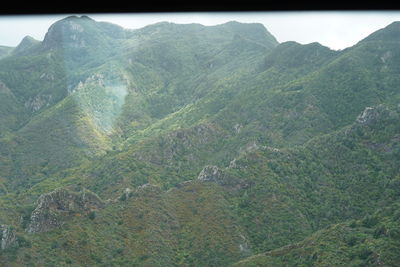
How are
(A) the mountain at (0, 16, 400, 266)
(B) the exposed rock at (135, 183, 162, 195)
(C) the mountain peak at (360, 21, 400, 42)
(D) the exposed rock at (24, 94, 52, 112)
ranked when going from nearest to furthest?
(A) the mountain at (0, 16, 400, 266), (B) the exposed rock at (135, 183, 162, 195), (C) the mountain peak at (360, 21, 400, 42), (D) the exposed rock at (24, 94, 52, 112)

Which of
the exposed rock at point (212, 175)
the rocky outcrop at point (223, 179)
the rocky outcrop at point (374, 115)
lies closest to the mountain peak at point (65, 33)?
the exposed rock at point (212, 175)

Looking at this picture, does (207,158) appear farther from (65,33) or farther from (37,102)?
(65,33)

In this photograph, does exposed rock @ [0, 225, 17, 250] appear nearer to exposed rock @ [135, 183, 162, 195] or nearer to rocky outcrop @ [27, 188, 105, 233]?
rocky outcrop @ [27, 188, 105, 233]

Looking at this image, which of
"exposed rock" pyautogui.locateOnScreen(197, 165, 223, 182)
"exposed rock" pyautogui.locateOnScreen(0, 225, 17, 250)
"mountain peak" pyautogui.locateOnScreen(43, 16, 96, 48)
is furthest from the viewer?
"mountain peak" pyautogui.locateOnScreen(43, 16, 96, 48)

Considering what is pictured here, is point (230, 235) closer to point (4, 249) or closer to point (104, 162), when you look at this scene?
point (4, 249)

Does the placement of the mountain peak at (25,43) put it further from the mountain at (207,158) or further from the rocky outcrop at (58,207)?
the rocky outcrop at (58,207)

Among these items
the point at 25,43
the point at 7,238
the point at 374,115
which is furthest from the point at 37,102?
the point at 374,115

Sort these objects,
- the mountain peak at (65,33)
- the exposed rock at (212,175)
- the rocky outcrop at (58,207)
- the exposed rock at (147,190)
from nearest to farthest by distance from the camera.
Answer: the rocky outcrop at (58,207)
the exposed rock at (147,190)
the exposed rock at (212,175)
the mountain peak at (65,33)

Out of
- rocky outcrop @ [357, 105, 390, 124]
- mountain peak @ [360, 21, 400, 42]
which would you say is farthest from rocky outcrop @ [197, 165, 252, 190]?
mountain peak @ [360, 21, 400, 42]
